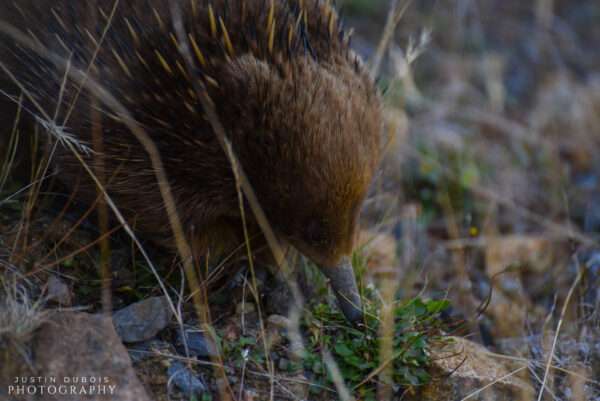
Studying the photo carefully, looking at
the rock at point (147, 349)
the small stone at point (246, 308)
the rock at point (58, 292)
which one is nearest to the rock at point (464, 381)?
the small stone at point (246, 308)

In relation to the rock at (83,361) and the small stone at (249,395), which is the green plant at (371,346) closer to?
the small stone at (249,395)

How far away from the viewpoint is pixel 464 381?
8.77 ft

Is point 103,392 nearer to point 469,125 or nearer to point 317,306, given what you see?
point 317,306

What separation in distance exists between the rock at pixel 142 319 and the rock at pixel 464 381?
86cm

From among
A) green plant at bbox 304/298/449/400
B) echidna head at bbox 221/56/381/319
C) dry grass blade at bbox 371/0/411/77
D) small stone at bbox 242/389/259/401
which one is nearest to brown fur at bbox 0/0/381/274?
echidna head at bbox 221/56/381/319

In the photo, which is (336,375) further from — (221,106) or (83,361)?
(221,106)

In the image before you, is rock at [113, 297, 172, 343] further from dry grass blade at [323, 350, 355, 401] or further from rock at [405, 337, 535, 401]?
rock at [405, 337, 535, 401]

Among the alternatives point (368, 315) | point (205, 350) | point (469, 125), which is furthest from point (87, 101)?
point (469, 125)

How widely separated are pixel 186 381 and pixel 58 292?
0.50 m

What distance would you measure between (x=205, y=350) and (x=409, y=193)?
82.5 inches

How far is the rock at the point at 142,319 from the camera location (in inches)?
99.8

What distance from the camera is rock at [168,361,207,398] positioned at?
245cm

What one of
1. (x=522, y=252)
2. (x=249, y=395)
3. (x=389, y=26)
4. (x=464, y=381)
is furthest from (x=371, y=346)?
(x=522, y=252)

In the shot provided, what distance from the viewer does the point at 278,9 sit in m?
2.72
